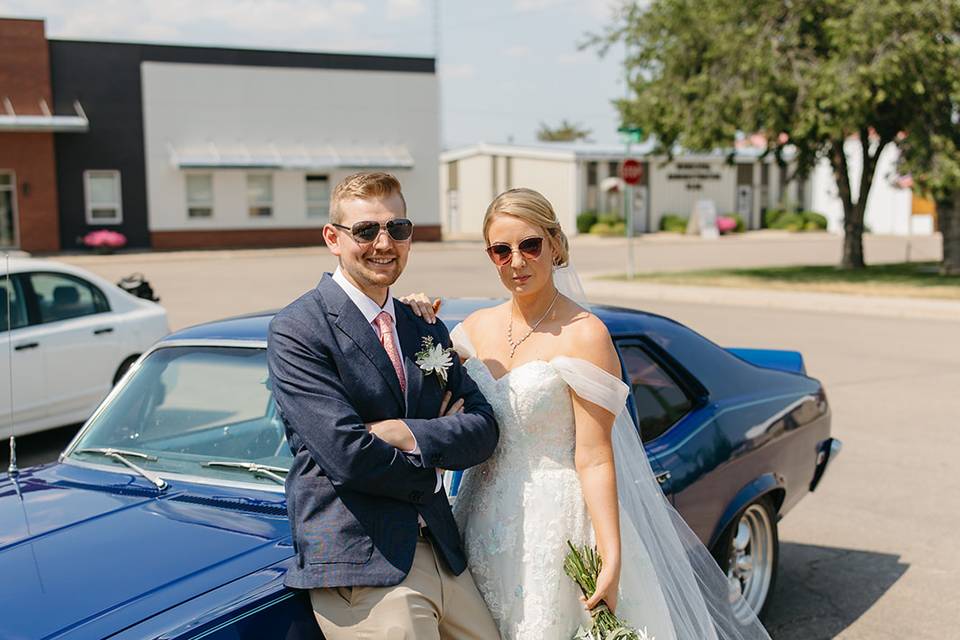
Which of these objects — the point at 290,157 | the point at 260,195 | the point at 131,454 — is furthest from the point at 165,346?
the point at 260,195

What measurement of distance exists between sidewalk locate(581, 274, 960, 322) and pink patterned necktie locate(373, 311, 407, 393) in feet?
52.3

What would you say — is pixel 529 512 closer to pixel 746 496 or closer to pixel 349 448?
pixel 349 448

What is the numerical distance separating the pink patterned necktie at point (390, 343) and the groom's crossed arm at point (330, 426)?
0.18 m

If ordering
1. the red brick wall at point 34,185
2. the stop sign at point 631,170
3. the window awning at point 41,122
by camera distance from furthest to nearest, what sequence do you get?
the red brick wall at point 34,185 < the window awning at point 41,122 < the stop sign at point 631,170

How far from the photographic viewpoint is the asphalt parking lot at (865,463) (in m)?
4.84

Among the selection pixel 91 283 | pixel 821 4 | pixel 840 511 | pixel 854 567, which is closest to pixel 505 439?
pixel 854 567

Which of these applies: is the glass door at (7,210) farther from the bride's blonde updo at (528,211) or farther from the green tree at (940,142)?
the bride's blonde updo at (528,211)

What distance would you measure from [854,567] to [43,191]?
34.6 meters

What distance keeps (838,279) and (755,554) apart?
749 inches

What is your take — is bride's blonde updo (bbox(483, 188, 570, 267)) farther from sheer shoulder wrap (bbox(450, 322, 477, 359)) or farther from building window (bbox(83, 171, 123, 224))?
building window (bbox(83, 171, 123, 224))

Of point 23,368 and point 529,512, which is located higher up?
point 529,512

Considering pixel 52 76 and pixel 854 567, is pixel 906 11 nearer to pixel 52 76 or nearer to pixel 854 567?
pixel 854 567

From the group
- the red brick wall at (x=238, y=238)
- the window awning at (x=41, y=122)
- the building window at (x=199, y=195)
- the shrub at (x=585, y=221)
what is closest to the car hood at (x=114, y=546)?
the window awning at (x=41, y=122)

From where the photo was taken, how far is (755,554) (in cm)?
457
